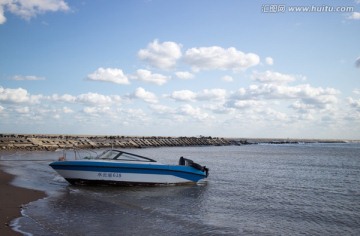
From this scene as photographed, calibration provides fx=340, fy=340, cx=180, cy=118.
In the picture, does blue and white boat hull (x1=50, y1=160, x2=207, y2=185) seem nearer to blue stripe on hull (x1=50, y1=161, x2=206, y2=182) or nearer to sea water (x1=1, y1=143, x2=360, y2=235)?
blue stripe on hull (x1=50, y1=161, x2=206, y2=182)

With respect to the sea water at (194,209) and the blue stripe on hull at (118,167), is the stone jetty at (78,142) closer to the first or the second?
the blue stripe on hull at (118,167)

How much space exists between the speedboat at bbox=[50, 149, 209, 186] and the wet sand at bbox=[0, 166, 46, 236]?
293 cm

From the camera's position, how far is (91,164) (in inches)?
701

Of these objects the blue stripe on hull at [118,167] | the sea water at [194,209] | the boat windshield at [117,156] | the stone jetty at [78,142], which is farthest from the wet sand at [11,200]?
the stone jetty at [78,142]

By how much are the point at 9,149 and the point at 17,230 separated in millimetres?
42112

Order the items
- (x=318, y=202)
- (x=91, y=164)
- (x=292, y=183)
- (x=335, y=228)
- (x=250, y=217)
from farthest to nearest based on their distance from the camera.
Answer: (x=292, y=183) < (x=91, y=164) < (x=318, y=202) < (x=250, y=217) < (x=335, y=228)

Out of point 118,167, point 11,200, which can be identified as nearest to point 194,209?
point 118,167

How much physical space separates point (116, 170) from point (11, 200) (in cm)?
617

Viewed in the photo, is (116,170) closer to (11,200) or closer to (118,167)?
(118,167)

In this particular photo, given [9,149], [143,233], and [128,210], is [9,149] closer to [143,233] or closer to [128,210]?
[128,210]

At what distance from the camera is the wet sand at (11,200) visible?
912 centimetres

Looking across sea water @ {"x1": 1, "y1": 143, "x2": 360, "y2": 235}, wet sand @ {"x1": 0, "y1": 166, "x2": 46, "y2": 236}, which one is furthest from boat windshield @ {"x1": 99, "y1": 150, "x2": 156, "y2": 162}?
wet sand @ {"x1": 0, "y1": 166, "x2": 46, "y2": 236}

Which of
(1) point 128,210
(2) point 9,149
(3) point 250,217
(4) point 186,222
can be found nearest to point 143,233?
(4) point 186,222

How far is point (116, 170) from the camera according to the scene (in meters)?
18.0
